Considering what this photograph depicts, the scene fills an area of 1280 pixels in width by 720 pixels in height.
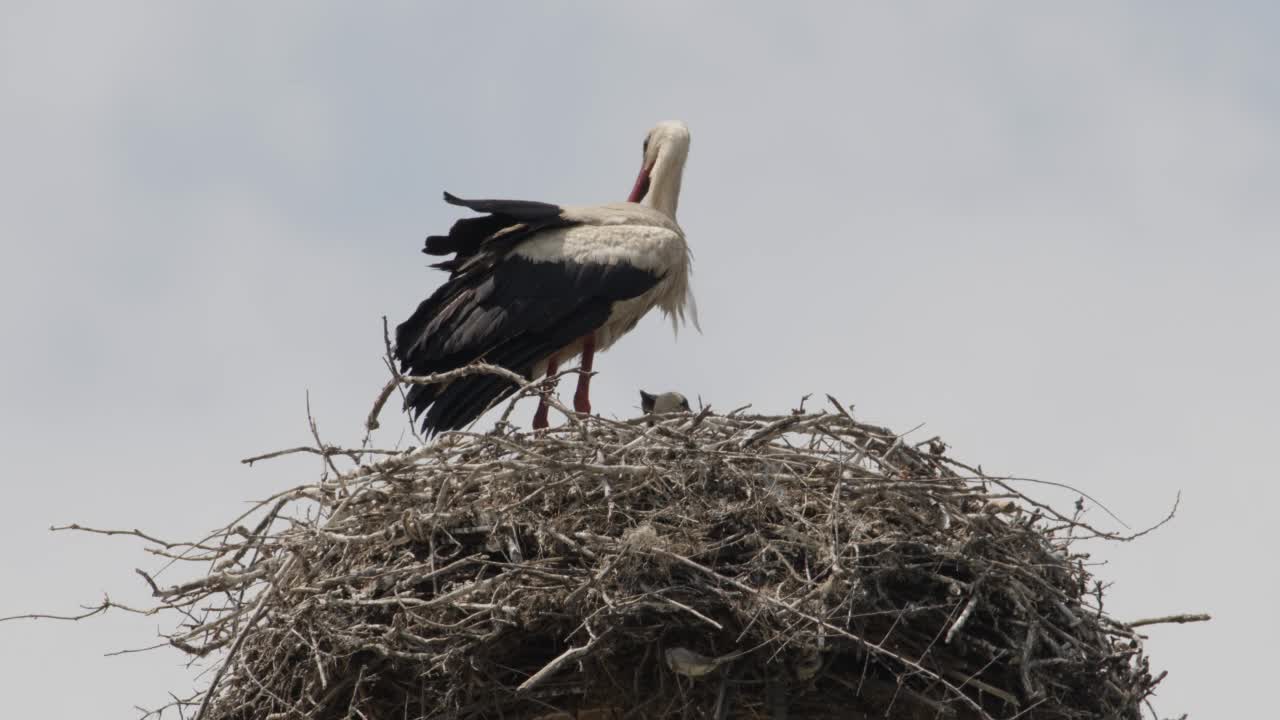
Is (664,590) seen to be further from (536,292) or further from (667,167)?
(667,167)

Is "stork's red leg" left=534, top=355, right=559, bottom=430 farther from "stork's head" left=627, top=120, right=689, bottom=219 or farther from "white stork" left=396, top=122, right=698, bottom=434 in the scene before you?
"stork's head" left=627, top=120, right=689, bottom=219

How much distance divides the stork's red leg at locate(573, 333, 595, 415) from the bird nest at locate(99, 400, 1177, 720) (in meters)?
3.04

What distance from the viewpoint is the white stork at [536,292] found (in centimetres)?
971

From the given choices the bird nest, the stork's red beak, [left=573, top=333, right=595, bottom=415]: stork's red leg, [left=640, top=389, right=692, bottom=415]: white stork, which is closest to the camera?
the bird nest

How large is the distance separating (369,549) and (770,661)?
4.83 feet

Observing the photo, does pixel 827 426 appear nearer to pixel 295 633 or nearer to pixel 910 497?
pixel 910 497

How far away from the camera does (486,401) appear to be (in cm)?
930

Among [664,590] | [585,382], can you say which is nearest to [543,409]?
[585,382]

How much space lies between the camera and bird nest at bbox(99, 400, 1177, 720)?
6387 millimetres

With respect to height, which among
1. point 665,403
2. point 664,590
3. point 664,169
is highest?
point 664,169

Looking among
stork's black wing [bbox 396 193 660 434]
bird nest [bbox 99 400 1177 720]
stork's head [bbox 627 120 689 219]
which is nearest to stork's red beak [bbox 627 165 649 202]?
stork's head [bbox 627 120 689 219]

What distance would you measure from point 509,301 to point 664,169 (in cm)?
161

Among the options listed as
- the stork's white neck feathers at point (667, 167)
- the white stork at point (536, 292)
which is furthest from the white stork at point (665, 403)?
the stork's white neck feathers at point (667, 167)

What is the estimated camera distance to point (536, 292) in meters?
9.83
